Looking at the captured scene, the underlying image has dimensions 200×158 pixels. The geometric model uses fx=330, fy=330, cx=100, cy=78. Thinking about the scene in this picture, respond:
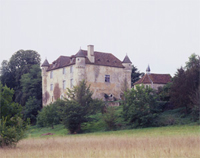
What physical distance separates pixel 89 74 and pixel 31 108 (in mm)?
13276

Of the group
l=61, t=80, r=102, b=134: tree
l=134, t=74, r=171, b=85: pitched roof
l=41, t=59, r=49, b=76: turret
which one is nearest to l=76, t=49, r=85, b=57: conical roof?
l=41, t=59, r=49, b=76: turret

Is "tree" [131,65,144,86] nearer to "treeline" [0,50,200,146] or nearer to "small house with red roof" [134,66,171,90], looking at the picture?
"small house with red roof" [134,66,171,90]

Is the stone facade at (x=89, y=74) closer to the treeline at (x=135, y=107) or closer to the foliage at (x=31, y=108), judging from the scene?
the foliage at (x=31, y=108)

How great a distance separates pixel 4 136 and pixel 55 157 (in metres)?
7.79

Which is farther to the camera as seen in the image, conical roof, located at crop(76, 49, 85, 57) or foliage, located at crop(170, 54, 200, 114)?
conical roof, located at crop(76, 49, 85, 57)

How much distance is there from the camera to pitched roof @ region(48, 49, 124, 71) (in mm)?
57312

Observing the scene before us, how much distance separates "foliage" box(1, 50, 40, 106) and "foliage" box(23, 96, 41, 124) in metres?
8.08

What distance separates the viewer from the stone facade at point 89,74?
5603 centimetres

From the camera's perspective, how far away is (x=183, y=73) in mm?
39469

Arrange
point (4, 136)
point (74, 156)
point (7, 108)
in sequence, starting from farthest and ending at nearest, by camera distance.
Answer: point (7, 108) → point (4, 136) → point (74, 156)

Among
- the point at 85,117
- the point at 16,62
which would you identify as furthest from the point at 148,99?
the point at 16,62

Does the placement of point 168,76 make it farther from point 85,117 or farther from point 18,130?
point 18,130

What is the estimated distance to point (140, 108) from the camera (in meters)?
39.4

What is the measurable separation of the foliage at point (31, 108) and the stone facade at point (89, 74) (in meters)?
1.87
